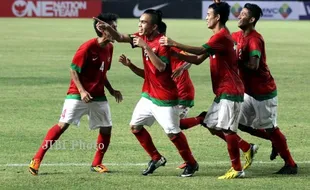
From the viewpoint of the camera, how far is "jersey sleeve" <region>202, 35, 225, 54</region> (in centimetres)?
986

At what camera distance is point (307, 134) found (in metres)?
13.7

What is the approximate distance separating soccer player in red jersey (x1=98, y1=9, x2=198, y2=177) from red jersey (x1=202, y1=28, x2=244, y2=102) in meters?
0.49

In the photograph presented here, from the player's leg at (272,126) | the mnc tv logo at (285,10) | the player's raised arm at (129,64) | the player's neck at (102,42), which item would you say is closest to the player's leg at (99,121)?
the player's raised arm at (129,64)

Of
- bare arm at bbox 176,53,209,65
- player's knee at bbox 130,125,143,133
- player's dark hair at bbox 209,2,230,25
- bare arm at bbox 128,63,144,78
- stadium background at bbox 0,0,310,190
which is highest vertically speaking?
player's dark hair at bbox 209,2,230,25

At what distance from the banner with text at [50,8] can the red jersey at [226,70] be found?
50370 millimetres

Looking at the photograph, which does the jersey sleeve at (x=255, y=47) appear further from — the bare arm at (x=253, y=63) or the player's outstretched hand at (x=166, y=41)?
the player's outstretched hand at (x=166, y=41)

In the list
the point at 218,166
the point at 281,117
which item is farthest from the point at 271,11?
the point at 218,166

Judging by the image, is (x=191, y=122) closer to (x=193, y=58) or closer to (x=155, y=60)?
(x=193, y=58)

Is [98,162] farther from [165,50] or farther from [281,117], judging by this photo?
[281,117]

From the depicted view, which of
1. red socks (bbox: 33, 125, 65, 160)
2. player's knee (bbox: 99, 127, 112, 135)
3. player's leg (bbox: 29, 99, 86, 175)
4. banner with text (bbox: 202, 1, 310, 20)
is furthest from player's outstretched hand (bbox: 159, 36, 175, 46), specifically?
banner with text (bbox: 202, 1, 310, 20)

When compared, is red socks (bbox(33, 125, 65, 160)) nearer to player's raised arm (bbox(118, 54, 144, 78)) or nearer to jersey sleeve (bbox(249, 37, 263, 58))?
player's raised arm (bbox(118, 54, 144, 78))

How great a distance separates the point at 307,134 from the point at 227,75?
13.2 ft

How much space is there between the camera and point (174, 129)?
998 cm

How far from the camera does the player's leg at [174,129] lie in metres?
9.98
